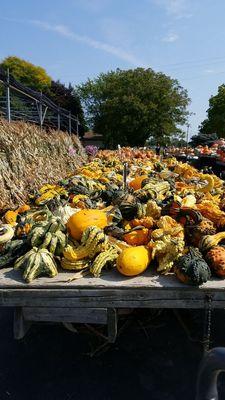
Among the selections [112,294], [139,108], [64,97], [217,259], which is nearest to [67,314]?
[112,294]

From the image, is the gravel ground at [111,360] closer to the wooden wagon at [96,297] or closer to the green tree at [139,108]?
the wooden wagon at [96,297]

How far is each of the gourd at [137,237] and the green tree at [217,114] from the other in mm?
48415

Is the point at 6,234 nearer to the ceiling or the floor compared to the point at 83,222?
nearer to the floor

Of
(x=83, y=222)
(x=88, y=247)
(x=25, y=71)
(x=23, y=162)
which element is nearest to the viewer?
(x=88, y=247)

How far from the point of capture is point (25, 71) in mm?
54312

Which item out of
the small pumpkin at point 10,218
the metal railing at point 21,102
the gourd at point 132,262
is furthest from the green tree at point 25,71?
the gourd at point 132,262

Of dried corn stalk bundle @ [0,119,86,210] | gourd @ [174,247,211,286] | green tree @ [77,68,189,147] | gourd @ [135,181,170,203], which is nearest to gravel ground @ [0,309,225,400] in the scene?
gourd @ [174,247,211,286]

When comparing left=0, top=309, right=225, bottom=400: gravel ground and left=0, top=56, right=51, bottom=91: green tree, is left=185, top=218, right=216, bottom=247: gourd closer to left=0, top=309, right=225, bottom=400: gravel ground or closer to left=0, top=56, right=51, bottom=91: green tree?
left=0, top=309, right=225, bottom=400: gravel ground

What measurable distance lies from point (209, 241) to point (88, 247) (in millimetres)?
965

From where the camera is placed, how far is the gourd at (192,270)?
8.25 ft

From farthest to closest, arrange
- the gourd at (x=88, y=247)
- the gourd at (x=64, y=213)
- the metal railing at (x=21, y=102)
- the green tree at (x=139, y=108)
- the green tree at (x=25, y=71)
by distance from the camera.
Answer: the green tree at (x=25, y=71) → the green tree at (x=139, y=108) → the metal railing at (x=21, y=102) → the gourd at (x=64, y=213) → the gourd at (x=88, y=247)

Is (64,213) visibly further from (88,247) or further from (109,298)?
(109,298)

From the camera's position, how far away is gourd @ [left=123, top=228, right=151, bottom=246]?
11.0 ft

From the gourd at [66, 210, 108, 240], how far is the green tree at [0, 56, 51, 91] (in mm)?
51226
